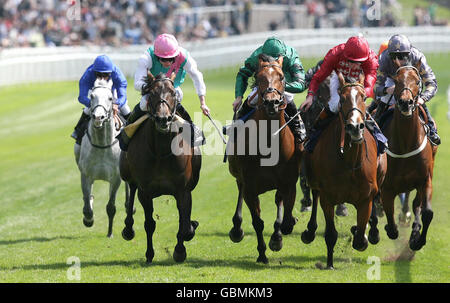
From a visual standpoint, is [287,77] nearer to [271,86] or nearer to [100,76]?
[271,86]

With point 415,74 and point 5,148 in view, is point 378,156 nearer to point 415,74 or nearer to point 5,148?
point 415,74

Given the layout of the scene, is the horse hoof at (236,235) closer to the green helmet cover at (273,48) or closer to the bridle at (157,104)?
the bridle at (157,104)

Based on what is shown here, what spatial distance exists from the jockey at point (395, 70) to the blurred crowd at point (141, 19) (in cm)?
2581

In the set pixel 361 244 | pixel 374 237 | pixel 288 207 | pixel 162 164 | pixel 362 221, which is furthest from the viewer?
pixel 374 237

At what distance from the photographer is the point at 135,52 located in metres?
35.2

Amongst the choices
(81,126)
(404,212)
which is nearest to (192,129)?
(81,126)

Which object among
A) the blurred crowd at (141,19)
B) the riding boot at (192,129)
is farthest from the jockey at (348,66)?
the blurred crowd at (141,19)

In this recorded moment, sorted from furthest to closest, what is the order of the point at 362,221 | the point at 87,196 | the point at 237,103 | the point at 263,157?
1. the point at 87,196
2. the point at 237,103
3. the point at 263,157
4. the point at 362,221

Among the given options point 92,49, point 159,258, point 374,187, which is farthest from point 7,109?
point 374,187

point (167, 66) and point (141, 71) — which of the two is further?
point (167, 66)

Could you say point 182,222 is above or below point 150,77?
below

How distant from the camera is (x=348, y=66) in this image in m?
10.1

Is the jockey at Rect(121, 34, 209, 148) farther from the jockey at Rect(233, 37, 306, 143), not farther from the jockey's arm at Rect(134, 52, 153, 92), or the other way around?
the jockey at Rect(233, 37, 306, 143)

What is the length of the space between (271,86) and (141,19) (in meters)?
31.3
